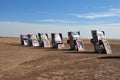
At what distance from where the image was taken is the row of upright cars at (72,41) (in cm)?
3300

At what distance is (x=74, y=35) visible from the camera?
131 feet

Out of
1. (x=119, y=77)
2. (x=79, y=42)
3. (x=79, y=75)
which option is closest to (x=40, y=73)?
(x=79, y=75)

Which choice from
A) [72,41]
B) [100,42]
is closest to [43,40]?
[72,41]

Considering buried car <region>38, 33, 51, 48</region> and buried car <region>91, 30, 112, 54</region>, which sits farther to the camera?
buried car <region>38, 33, 51, 48</region>

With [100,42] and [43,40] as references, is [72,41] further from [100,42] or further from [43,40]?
[43,40]

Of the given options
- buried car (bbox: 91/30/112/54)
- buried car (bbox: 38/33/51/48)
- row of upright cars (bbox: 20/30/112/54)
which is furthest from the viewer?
buried car (bbox: 38/33/51/48)

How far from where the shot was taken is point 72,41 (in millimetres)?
39625

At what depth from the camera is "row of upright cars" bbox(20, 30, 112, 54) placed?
1299 inches

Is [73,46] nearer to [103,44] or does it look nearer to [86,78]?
[103,44]

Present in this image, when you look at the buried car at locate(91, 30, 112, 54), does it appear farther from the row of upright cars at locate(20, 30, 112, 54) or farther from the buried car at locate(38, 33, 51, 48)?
the buried car at locate(38, 33, 51, 48)

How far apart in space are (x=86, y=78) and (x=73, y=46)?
2468 centimetres

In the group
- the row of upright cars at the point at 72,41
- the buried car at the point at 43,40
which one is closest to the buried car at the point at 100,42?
the row of upright cars at the point at 72,41

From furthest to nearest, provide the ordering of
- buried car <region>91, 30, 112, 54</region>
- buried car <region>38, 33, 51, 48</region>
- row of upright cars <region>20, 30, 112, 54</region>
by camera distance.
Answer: buried car <region>38, 33, 51, 48</region> → row of upright cars <region>20, 30, 112, 54</region> → buried car <region>91, 30, 112, 54</region>

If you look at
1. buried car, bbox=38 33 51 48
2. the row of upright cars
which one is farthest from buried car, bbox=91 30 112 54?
buried car, bbox=38 33 51 48
